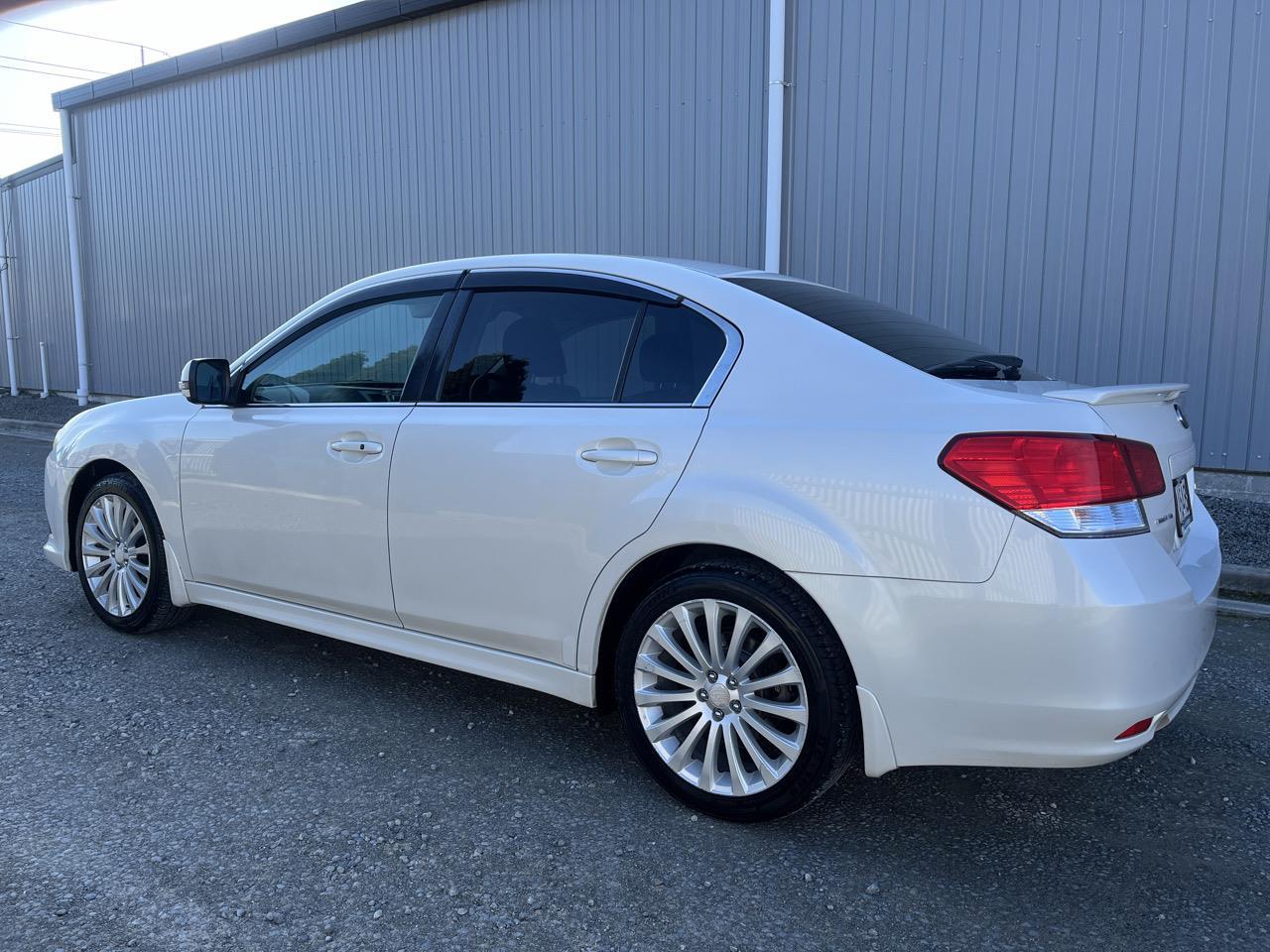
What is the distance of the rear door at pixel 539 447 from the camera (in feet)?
9.74

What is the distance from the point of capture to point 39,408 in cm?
1558

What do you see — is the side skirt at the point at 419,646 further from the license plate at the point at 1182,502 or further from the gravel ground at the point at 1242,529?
the gravel ground at the point at 1242,529

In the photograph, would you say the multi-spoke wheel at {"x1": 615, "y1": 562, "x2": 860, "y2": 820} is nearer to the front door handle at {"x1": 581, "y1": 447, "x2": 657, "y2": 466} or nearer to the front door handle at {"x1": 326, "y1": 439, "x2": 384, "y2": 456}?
the front door handle at {"x1": 581, "y1": 447, "x2": 657, "y2": 466}

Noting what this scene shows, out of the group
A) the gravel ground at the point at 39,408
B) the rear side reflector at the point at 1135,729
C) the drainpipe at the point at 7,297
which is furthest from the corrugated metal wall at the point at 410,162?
the rear side reflector at the point at 1135,729

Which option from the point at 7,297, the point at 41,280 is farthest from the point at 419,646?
the point at 7,297

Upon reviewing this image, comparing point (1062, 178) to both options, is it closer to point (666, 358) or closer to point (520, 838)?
point (666, 358)

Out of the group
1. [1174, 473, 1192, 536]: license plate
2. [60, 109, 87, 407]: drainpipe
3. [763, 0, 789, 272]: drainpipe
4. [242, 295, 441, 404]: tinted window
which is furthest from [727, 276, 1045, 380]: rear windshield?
[60, 109, 87, 407]: drainpipe

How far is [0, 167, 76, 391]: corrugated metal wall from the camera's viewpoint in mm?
16750

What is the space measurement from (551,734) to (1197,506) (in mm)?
2227

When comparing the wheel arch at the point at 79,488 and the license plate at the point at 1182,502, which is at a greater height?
the license plate at the point at 1182,502

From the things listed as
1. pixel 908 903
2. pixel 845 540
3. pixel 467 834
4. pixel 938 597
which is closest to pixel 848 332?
pixel 845 540

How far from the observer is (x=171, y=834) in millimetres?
2793

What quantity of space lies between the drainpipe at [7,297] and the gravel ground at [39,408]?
877 millimetres

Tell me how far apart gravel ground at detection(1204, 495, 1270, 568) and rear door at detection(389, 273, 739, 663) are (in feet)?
13.0
